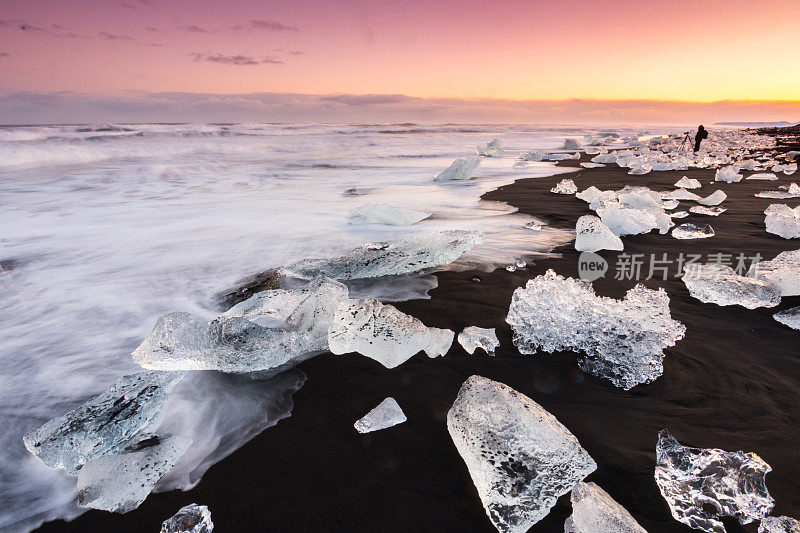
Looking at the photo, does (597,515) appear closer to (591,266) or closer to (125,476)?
(125,476)

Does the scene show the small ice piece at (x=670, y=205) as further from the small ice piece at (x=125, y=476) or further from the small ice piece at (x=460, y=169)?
the small ice piece at (x=125, y=476)

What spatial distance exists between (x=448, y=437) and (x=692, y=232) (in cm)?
334

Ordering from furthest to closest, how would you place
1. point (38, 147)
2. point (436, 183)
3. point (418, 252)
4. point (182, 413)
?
point (38, 147), point (436, 183), point (418, 252), point (182, 413)

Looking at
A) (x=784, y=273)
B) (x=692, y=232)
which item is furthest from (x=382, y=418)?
(x=692, y=232)

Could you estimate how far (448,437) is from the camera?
133 cm

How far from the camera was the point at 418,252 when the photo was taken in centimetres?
271

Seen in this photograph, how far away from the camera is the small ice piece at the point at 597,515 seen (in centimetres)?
95

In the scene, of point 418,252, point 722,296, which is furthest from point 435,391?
point 722,296

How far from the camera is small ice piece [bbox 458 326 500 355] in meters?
1.82

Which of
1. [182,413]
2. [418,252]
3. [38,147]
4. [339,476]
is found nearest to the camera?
[339,476]

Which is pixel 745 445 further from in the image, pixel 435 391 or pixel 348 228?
pixel 348 228

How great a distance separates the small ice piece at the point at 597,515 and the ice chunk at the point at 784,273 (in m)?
2.00

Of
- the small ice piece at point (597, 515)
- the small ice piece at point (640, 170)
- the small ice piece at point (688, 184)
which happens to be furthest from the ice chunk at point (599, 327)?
the small ice piece at point (640, 170)

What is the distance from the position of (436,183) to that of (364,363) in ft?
21.9
